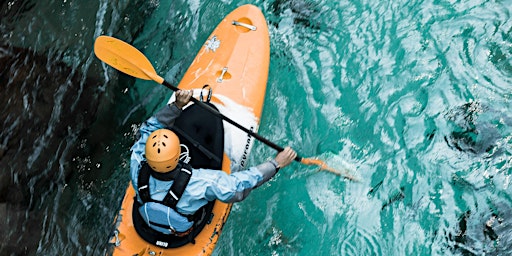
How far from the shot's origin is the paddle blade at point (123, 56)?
4.98 m

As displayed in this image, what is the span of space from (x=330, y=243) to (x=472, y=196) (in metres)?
1.43

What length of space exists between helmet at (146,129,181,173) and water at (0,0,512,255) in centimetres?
178

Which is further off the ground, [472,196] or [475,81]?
[475,81]

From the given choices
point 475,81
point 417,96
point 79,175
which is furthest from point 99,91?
point 475,81

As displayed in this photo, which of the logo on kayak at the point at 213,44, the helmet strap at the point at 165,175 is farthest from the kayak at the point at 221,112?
the helmet strap at the point at 165,175

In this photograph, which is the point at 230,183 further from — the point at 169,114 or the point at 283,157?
the point at 169,114

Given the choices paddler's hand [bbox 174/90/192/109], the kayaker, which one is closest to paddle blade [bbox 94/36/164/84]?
paddler's hand [bbox 174/90/192/109]

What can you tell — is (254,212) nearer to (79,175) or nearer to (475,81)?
(79,175)

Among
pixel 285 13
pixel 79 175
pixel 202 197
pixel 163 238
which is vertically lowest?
pixel 79 175

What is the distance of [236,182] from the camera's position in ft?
14.2

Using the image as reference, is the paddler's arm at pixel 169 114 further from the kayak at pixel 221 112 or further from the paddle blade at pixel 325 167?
the paddle blade at pixel 325 167

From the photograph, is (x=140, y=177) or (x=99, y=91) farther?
(x=99, y=91)

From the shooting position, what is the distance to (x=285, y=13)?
6590 mm

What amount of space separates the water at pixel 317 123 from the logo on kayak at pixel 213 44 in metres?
0.75
